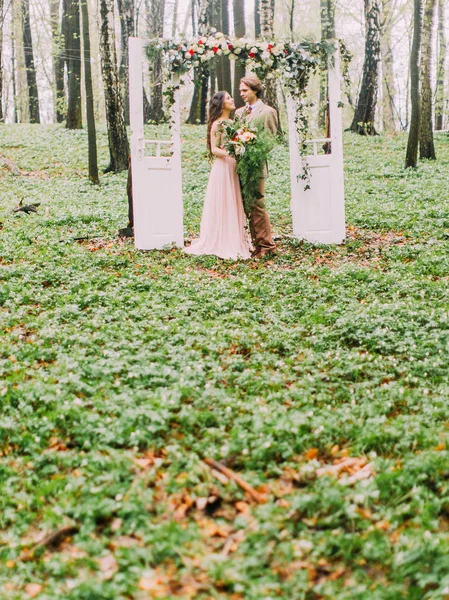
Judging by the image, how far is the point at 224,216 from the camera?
10.3 m

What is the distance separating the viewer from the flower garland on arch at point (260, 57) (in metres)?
10.2

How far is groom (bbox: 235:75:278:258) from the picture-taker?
9.62 metres

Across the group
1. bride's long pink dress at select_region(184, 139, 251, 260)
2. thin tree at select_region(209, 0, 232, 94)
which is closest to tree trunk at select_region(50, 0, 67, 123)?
thin tree at select_region(209, 0, 232, 94)

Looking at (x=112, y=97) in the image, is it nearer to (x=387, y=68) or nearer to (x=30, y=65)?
(x=30, y=65)

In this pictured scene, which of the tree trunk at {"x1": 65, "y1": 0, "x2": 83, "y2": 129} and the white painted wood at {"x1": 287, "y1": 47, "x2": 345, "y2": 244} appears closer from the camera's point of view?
the white painted wood at {"x1": 287, "y1": 47, "x2": 345, "y2": 244}

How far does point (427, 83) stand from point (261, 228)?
918 cm

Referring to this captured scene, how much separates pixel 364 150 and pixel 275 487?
1794 cm

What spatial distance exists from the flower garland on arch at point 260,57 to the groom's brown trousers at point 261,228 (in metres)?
1.45

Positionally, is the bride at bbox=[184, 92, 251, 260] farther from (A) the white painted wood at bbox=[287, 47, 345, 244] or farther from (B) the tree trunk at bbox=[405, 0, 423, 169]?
(B) the tree trunk at bbox=[405, 0, 423, 169]

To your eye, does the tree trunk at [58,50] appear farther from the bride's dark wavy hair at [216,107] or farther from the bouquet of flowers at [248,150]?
the bouquet of flowers at [248,150]

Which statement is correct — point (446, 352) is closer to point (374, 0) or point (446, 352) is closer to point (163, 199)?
point (163, 199)

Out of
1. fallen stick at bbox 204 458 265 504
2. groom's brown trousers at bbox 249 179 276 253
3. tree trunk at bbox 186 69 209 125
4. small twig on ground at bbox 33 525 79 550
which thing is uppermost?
tree trunk at bbox 186 69 209 125

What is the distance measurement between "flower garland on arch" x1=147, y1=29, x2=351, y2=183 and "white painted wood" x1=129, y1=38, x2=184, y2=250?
0.50 m

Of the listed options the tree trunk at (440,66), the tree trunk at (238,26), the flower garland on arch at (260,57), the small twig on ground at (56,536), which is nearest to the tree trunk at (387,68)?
the tree trunk at (440,66)
